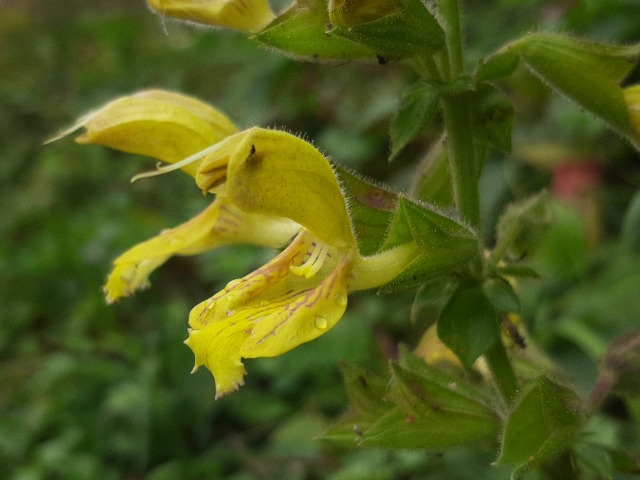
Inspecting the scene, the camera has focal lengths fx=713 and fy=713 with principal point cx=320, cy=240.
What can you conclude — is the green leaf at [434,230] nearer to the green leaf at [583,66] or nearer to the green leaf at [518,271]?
the green leaf at [518,271]

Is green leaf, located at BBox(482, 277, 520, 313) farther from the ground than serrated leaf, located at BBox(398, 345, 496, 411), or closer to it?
farther from the ground

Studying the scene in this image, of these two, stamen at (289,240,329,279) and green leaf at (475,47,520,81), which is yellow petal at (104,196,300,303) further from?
green leaf at (475,47,520,81)

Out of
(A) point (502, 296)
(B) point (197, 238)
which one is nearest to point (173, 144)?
(B) point (197, 238)

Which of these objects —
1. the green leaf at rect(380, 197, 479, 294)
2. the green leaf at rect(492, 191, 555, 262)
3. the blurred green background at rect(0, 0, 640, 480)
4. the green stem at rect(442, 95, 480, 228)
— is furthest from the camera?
the blurred green background at rect(0, 0, 640, 480)

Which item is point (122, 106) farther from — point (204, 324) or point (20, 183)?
point (20, 183)

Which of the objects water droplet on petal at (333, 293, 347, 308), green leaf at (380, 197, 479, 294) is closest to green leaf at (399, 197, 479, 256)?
green leaf at (380, 197, 479, 294)

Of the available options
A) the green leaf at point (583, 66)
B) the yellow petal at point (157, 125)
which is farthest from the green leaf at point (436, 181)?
the yellow petal at point (157, 125)

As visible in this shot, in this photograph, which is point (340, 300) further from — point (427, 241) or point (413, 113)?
point (413, 113)
